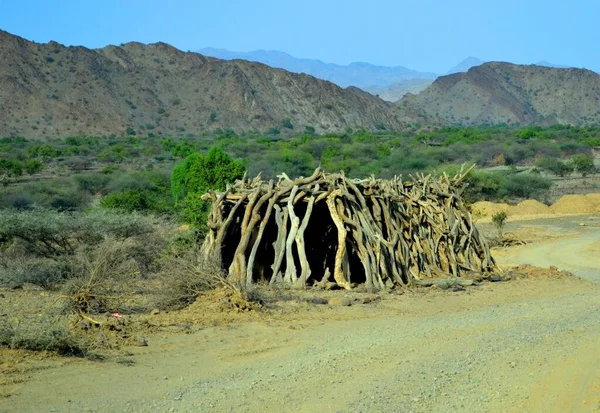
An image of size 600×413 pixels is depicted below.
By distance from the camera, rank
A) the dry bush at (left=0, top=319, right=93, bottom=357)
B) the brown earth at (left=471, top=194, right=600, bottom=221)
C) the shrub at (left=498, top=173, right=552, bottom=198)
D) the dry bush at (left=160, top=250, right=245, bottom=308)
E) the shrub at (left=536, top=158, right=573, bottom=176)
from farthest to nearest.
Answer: the shrub at (left=536, top=158, right=573, bottom=176), the shrub at (left=498, top=173, right=552, bottom=198), the brown earth at (left=471, top=194, right=600, bottom=221), the dry bush at (left=160, top=250, right=245, bottom=308), the dry bush at (left=0, top=319, right=93, bottom=357)

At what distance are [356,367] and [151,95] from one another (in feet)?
275

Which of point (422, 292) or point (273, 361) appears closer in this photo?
point (273, 361)

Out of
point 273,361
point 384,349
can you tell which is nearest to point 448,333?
point 384,349

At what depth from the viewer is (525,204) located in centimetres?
3081

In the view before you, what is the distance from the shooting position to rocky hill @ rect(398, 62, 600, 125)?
407 feet

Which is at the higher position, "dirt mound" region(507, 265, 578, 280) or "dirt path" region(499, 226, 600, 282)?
"dirt mound" region(507, 265, 578, 280)

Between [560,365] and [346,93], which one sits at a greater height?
[346,93]

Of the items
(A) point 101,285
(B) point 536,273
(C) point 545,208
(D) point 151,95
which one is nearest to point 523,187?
(C) point 545,208

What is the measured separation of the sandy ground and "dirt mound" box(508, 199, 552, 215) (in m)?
19.8

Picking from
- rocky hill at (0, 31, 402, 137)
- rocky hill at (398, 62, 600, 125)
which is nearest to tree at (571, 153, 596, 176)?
rocky hill at (0, 31, 402, 137)

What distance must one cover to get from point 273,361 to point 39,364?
6.42ft

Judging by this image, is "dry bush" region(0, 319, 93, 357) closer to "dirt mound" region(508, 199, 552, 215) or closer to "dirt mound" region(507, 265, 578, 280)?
"dirt mound" region(507, 265, 578, 280)

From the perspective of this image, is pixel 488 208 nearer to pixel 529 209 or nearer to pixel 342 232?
pixel 529 209

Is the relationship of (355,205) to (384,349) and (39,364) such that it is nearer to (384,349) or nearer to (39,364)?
(384,349)
